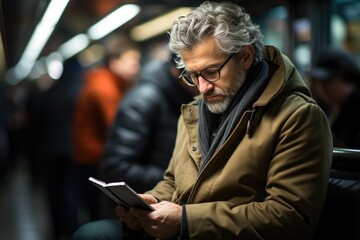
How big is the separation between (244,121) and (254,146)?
4.6 inches

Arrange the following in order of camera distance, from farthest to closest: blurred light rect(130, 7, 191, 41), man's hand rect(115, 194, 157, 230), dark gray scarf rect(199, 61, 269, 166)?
blurred light rect(130, 7, 191, 41)
man's hand rect(115, 194, 157, 230)
dark gray scarf rect(199, 61, 269, 166)

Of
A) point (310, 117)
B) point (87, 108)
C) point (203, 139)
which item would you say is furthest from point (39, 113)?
point (310, 117)

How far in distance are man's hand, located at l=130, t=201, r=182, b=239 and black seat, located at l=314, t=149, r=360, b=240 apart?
0.62 m

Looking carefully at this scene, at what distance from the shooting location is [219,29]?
2.50 meters

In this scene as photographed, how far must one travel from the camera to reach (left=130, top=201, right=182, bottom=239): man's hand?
7.74ft

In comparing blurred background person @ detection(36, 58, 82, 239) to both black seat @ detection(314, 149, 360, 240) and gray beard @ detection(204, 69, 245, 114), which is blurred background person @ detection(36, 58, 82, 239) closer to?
gray beard @ detection(204, 69, 245, 114)

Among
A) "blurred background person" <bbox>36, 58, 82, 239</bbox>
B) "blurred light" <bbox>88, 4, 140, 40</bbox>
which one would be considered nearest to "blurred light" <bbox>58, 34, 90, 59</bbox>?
"blurred light" <bbox>88, 4, 140, 40</bbox>

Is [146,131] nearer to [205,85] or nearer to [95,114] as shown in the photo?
[205,85]

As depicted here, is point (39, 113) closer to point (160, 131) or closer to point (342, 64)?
point (160, 131)

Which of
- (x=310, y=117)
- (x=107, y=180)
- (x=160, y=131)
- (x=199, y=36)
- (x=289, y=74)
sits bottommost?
(x=107, y=180)

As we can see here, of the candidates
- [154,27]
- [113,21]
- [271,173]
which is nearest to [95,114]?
[113,21]

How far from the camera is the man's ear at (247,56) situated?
2579mm

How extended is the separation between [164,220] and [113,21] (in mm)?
4201

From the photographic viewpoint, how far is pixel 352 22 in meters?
5.27
